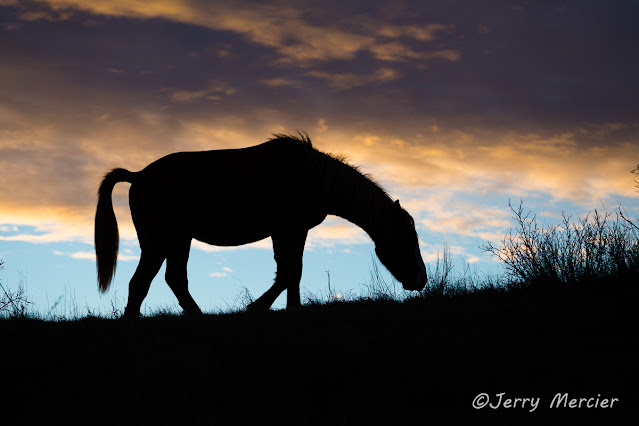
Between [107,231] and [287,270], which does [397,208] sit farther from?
[107,231]

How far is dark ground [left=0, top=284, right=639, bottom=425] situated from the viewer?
437 cm

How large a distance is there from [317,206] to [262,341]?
3.37 metres

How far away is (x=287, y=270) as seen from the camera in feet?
27.8

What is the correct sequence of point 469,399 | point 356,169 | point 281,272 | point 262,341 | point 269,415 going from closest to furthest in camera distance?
point 269,415, point 469,399, point 262,341, point 281,272, point 356,169

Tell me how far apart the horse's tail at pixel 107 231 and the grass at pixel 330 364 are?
172cm

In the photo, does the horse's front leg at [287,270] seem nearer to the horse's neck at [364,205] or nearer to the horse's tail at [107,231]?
the horse's neck at [364,205]

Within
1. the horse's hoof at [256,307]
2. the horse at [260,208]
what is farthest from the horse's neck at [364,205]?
the horse's hoof at [256,307]

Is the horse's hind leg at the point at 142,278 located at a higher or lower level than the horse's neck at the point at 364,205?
lower

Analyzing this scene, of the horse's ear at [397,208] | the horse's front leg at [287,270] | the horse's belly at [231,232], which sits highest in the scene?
the horse's ear at [397,208]

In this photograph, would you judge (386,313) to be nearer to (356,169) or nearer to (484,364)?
(484,364)

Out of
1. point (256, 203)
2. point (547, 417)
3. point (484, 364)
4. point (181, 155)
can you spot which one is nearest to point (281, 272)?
point (256, 203)

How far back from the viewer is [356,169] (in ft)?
30.1

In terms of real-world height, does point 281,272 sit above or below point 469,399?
above

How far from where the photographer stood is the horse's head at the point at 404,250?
8922 mm
